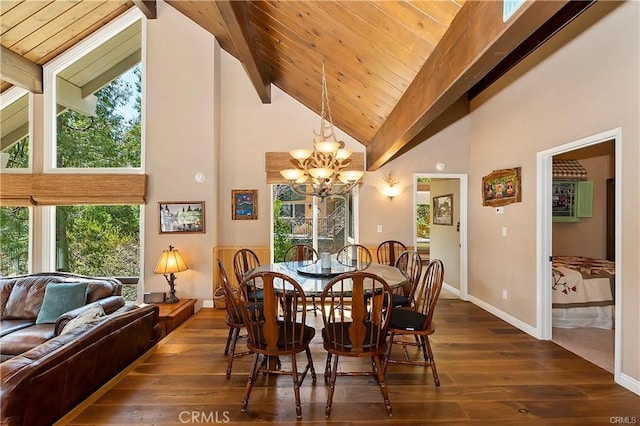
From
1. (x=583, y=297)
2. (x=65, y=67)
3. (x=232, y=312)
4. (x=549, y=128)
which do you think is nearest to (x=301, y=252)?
(x=232, y=312)

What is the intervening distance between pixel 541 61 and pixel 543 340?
3147 mm

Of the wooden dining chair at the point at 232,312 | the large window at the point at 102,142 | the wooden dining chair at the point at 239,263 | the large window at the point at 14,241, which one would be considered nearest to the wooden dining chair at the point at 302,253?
the wooden dining chair at the point at 239,263

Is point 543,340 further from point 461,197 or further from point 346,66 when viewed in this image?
point 346,66

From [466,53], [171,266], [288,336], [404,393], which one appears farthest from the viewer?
[171,266]

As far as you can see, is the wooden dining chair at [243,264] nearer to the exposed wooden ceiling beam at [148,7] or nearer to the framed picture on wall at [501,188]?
the framed picture on wall at [501,188]

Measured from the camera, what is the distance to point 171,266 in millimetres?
4910

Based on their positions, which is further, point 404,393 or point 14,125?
point 14,125

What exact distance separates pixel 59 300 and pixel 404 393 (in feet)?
12.4

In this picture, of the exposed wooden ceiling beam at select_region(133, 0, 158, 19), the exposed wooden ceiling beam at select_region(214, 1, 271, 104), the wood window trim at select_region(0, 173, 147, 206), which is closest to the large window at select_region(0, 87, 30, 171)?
the wood window trim at select_region(0, 173, 147, 206)

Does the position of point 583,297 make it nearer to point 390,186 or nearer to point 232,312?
point 390,186

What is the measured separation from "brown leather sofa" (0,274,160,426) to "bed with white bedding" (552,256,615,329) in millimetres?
4734

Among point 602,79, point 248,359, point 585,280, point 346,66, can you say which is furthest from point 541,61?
point 248,359

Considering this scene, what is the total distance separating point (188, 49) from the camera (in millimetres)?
5328

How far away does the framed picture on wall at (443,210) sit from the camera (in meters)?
6.18
